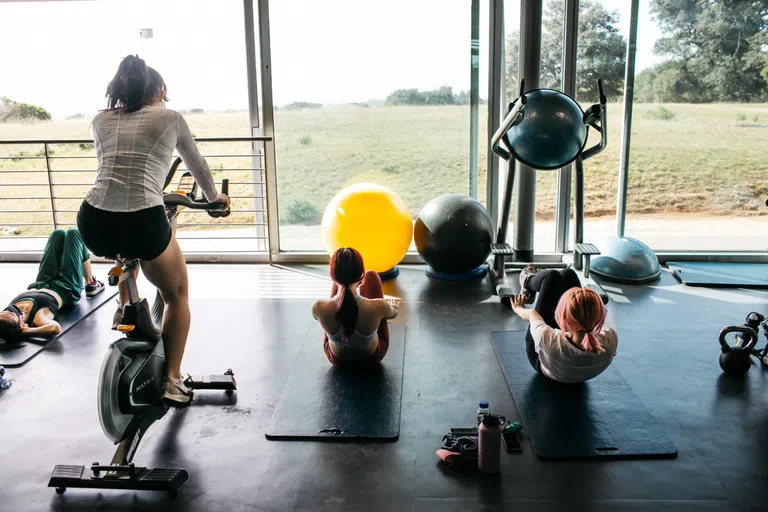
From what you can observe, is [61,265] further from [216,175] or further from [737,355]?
[737,355]

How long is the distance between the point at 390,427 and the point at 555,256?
318cm

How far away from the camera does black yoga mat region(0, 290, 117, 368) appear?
3711 millimetres

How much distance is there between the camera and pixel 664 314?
4.34 m

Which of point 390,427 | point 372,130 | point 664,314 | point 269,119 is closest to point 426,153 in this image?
point 372,130

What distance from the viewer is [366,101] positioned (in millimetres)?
5543

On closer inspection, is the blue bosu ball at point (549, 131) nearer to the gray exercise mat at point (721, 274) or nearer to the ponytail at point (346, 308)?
the gray exercise mat at point (721, 274)

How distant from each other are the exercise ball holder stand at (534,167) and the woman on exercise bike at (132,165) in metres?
2.50

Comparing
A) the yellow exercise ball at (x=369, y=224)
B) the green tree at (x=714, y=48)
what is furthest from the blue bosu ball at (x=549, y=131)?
the green tree at (x=714, y=48)

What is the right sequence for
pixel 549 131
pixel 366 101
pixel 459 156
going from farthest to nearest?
pixel 459 156, pixel 366 101, pixel 549 131

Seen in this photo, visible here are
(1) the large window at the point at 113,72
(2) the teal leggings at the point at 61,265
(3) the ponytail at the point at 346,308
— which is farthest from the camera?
(1) the large window at the point at 113,72

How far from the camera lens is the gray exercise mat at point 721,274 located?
4.91 meters

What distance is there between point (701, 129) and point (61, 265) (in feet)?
16.3

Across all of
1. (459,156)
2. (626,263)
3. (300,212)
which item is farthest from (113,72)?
(626,263)

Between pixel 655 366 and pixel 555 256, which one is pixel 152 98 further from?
pixel 555 256
